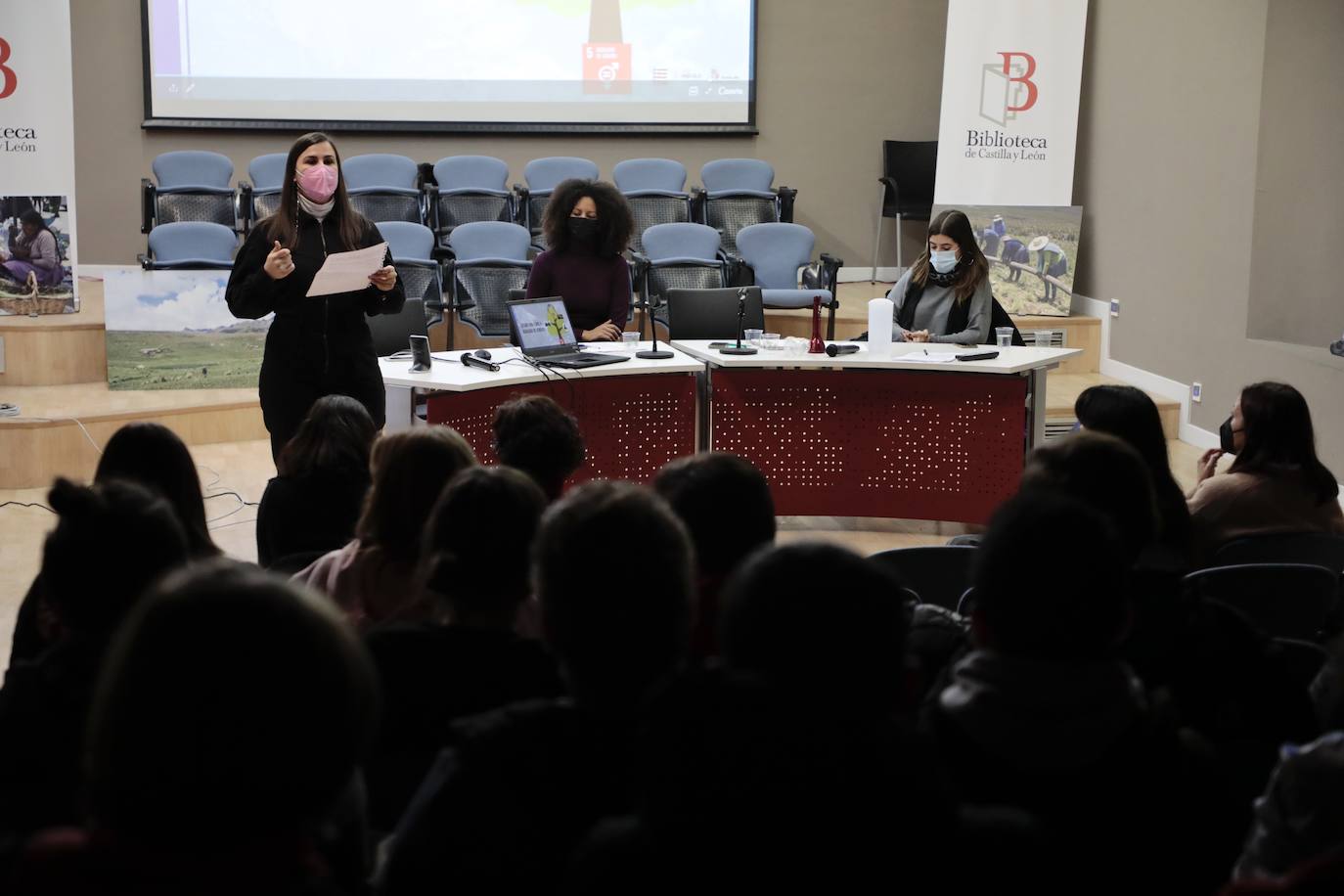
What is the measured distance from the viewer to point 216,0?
→ 31.8 ft

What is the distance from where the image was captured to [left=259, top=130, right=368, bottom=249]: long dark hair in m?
4.09

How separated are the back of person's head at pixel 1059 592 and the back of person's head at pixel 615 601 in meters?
0.35

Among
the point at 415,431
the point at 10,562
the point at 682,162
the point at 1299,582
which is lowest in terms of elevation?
the point at 10,562

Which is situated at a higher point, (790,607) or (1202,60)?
(1202,60)

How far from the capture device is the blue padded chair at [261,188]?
911 cm

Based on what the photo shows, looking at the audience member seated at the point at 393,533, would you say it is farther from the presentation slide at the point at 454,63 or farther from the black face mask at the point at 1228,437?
the presentation slide at the point at 454,63

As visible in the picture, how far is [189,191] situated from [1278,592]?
8079 mm

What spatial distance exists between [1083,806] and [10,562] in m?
4.58

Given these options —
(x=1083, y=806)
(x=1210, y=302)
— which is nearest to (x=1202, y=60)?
(x=1210, y=302)

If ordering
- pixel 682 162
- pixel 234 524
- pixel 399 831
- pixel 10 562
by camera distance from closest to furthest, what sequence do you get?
pixel 399 831 → pixel 10 562 → pixel 234 524 → pixel 682 162

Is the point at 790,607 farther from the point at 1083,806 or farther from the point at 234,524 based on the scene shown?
the point at 234,524

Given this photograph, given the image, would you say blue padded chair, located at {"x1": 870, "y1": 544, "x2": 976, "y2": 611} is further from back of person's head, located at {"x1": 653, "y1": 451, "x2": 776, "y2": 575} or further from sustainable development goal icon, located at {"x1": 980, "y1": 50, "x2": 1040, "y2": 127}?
sustainable development goal icon, located at {"x1": 980, "y1": 50, "x2": 1040, "y2": 127}

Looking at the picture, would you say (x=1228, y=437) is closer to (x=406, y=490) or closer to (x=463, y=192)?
(x=406, y=490)

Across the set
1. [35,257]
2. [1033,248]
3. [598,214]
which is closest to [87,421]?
[35,257]
